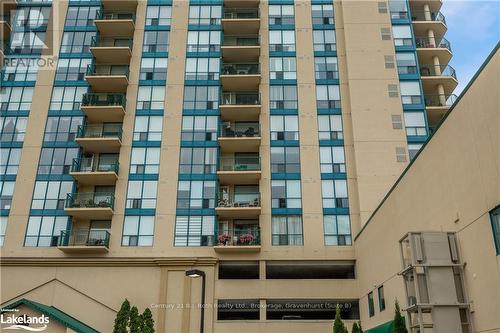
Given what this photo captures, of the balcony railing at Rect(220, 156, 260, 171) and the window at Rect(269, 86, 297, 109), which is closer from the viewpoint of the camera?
the balcony railing at Rect(220, 156, 260, 171)

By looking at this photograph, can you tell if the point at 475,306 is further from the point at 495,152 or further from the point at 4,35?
the point at 4,35

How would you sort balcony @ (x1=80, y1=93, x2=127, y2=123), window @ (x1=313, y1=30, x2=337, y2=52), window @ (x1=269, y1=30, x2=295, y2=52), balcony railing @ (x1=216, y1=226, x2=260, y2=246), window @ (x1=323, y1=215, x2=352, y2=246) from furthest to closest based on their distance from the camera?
1. window @ (x1=269, y1=30, x2=295, y2=52)
2. window @ (x1=313, y1=30, x2=337, y2=52)
3. balcony @ (x1=80, y1=93, x2=127, y2=123)
4. window @ (x1=323, y1=215, x2=352, y2=246)
5. balcony railing @ (x1=216, y1=226, x2=260, y2=246)

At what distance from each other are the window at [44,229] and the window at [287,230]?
14.5 m

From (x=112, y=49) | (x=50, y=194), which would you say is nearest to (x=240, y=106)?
(x=112, y=49)

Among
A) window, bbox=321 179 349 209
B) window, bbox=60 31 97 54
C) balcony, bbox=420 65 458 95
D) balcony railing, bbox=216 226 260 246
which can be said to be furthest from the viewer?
window, bbox=60 31 97 54

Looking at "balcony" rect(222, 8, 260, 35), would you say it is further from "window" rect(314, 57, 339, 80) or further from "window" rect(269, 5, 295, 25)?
"window" rect(314, 57, 339, 80)

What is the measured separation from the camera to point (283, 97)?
37281 mm

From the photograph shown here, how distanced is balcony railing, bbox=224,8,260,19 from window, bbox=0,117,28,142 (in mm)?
18578

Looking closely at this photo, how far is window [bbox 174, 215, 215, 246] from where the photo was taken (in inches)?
1293

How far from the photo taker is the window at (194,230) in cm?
3284

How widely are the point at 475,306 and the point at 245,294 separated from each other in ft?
61.3

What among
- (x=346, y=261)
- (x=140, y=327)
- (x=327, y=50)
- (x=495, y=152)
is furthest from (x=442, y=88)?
(x=140, y=327)

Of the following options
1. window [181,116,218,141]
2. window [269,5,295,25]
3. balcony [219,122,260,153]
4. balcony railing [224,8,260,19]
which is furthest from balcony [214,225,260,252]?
balcony railing [224,8,260,19]

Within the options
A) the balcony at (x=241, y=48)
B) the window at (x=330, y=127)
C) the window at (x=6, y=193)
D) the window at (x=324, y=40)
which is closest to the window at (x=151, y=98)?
the balcony at (x=241, y=48)
